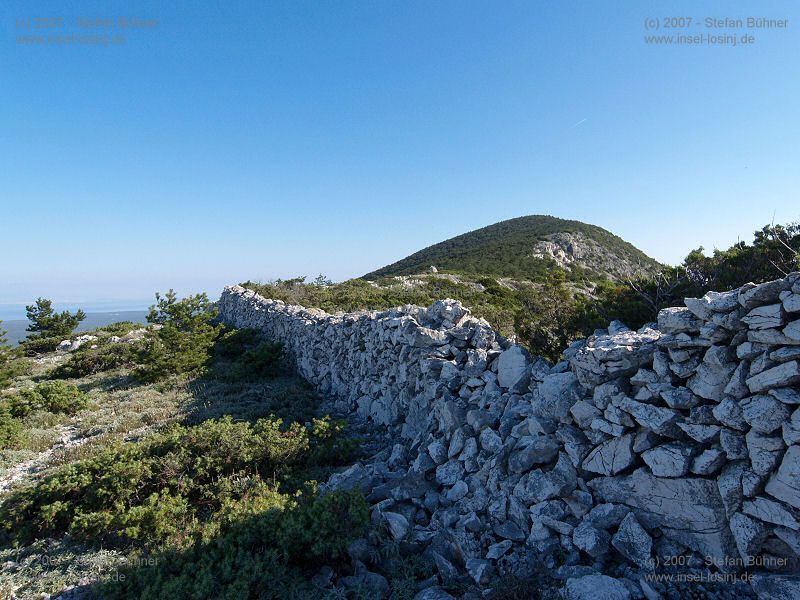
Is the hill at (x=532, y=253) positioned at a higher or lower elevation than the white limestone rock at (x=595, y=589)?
higher

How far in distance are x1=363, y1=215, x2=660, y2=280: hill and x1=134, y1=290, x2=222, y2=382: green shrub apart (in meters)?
29.7

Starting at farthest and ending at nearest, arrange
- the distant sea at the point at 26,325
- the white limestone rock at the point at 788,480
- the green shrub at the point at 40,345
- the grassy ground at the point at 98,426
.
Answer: the green shrub at the point at 40,345 < the distant sea at the point at 26,325 < the grassy ground at the point at 98,426 < the white limestone rock at the point at 788,480

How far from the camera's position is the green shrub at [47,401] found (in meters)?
9.91

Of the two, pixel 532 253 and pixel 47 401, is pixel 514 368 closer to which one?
pixel 47 401

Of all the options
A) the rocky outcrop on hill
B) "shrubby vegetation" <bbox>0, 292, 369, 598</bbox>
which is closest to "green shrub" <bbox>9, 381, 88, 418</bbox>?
"shrubby vegetation" <bbox>0, 292, 369, 598</bbox>

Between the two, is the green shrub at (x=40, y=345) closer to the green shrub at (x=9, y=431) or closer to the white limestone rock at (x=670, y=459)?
the green shrub at (x=9, y=431)

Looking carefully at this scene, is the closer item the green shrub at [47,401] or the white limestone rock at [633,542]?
the white limestone rock at [633,542]

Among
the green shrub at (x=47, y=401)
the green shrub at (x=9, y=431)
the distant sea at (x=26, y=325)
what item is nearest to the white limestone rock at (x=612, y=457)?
the green shrub at (x=9, y=431)

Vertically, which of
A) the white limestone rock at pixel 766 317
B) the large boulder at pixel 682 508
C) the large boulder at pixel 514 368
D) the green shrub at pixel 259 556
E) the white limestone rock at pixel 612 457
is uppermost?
the white limestone rock at pixel 766 317

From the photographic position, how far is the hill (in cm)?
4503

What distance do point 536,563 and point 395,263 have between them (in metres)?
66.4

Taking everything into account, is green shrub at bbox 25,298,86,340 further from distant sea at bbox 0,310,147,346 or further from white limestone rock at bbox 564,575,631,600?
white limestone rock at bbox 564,575,631,600

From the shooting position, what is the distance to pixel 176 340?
13.2 metres

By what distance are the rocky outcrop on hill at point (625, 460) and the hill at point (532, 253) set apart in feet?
114
